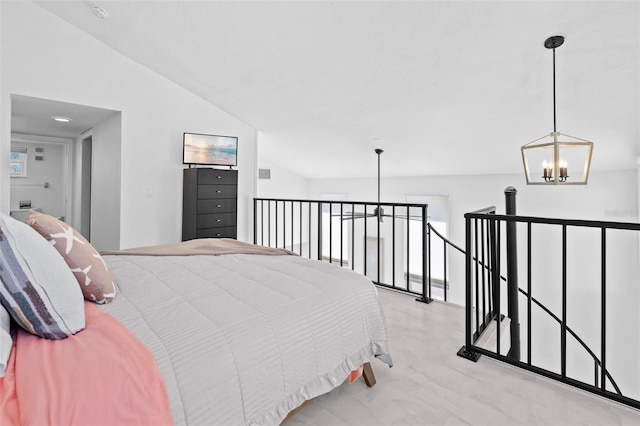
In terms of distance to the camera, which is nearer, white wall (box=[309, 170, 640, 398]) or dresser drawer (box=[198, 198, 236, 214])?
dresser drawer (box=[198, 198, 236, 214])

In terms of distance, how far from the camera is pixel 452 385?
5.66 feet

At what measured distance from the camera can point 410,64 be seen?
10.4 ft

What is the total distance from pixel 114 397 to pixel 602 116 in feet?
14.4

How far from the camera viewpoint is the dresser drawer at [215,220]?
163 inches

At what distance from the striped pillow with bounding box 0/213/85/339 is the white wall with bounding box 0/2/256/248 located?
327 cm

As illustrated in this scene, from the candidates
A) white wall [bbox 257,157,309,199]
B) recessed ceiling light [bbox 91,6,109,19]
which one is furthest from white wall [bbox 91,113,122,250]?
white wall [bbox 257,157,309,199]

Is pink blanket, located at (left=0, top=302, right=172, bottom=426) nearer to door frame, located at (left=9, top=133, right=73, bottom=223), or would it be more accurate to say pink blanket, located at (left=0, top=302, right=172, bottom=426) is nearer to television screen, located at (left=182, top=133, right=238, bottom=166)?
television screen, located at (left=182, top=133, right=238, bottom=166)

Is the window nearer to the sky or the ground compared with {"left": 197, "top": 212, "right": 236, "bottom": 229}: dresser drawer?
nearer to the sky

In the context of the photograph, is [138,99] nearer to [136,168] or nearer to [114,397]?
[136,168]

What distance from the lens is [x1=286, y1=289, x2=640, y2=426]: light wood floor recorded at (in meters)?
1.47

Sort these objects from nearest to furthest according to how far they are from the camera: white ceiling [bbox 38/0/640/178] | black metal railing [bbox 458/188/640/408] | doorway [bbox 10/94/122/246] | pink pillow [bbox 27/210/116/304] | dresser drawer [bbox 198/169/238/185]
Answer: pink pillow [bbox 27/210/116/304] < black metal railing [bbox 458/188/640/408] < white ceiling [bbox 38/0/640/178] < doorway [bbox 10/94/122/246] < dresser drawer [bbox 198/169/238/185]

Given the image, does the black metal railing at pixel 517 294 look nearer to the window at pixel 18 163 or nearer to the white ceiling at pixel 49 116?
the white ceiling at pixel 49 116

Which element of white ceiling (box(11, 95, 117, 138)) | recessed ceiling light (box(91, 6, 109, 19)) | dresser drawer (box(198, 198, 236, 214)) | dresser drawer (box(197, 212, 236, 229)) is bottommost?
dresser drawer (box(197, 212, 236, 229))

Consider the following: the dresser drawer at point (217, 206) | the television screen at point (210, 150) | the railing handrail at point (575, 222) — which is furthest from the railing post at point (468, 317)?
the television screen at point (210, 150)
